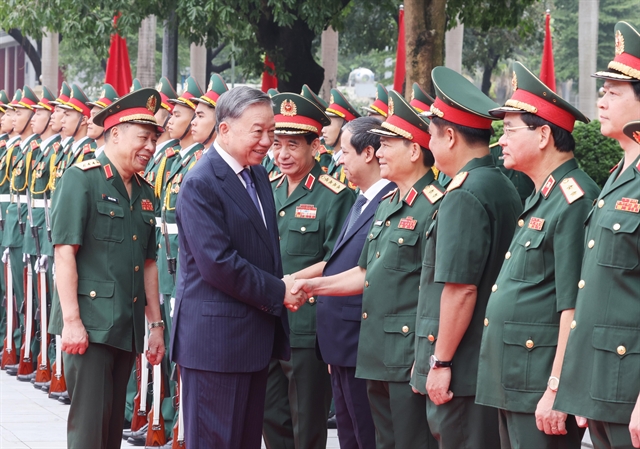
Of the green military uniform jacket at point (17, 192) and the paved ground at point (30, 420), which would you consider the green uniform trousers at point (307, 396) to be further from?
→ the green military uniform jacket at point (17, 192)

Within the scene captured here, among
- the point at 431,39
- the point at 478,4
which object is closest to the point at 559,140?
the point at 431,39

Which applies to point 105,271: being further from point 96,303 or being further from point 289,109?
point 289,109

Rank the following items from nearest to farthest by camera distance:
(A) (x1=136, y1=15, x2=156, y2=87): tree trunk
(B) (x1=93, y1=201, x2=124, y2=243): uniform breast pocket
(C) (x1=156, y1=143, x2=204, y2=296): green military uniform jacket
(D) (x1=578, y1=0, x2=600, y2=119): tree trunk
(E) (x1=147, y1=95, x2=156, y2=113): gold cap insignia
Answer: (B) (x1=93, y1=201, x2=124, y2=243): uniform breast pocket
(E) (x1=147, y1=95, x2=156, y2=113): gold cap insignia
(C) (x1=156, y1=143, x2=204, y2=296): green military uniform jacket
(A) (x1=136, y1=15, x2=156, y2=87): tree trunk
(D) (x1=578, y1=0, x2=600, y2=119): tree trunk

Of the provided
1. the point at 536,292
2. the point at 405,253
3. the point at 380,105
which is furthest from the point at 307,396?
the point at 380,105

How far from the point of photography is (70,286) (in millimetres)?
5410

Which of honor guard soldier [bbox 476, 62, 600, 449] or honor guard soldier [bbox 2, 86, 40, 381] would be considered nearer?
honor guard soldier [bbox 476, 62, 600, 449]

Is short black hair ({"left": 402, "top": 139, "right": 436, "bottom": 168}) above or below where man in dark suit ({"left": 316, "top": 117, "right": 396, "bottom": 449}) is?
above

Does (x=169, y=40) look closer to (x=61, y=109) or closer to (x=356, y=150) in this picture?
(x=61, y=109)

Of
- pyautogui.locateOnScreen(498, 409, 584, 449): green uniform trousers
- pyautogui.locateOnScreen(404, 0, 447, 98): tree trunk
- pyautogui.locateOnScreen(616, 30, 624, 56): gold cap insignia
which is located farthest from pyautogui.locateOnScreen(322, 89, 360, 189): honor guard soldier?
pyautogui.locateOnScreen(616, 30, 624, 56): gold cap insignia

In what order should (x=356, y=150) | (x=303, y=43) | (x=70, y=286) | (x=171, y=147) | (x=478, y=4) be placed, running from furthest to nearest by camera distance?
1. (x=303, y=43)
2. (x=478, y=4)
3. (x=171, y=147)
4. (x=356, y=150)
5. (x=70, y=286)

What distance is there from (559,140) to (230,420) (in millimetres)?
1802

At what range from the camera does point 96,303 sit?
551cm

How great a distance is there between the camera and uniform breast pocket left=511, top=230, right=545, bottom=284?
13.1 ft

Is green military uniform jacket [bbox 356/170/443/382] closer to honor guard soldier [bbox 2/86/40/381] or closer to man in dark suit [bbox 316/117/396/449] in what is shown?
man in dark suit [bbox 316/117/396/449]
